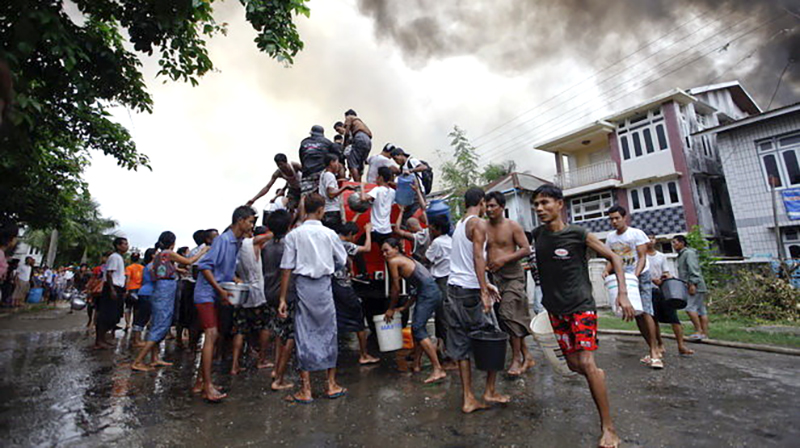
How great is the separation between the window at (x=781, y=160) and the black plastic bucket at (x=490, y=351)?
50.6 feet

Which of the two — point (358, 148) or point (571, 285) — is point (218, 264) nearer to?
point (571, 285)

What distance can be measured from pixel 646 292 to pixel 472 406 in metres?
3.14

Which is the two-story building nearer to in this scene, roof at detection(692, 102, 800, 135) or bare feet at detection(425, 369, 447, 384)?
roof at detection(692, 102, 800, 135)

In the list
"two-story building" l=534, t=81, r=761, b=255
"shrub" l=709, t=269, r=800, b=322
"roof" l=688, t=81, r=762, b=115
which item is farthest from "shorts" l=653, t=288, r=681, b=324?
"roof" l=688, t=81, r=762, b=115

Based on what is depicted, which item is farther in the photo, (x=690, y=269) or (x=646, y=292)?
(x=690, y=269)

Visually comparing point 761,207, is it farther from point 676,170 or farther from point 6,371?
point 6,371

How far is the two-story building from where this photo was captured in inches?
672

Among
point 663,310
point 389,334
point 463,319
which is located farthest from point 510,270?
point 663,310

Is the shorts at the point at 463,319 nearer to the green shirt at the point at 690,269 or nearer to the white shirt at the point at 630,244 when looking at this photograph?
the white shirt at the point at 630,244

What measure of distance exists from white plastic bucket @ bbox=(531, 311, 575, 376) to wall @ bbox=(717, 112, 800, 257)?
15027 millimetres

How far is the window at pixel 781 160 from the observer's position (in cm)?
1323

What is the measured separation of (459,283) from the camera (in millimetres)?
3742

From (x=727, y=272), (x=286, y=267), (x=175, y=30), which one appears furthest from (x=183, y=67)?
(x=727, y=272)

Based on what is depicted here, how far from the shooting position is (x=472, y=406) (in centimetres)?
321
